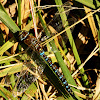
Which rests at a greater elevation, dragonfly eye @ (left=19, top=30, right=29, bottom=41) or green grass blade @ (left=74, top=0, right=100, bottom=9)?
dragonfly eye @ (left=19, top=30, right=29, bottom=41)

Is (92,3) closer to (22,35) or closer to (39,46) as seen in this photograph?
(39,46)

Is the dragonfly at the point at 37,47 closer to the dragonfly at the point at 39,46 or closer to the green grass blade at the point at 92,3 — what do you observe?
the dragonfly at the point at 39,46

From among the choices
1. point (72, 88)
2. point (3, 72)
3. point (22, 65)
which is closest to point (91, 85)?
point (72, 88)

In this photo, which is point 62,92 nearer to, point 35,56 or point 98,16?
point 35,56

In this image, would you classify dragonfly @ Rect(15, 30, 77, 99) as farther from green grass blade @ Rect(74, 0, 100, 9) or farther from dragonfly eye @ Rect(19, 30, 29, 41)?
green grass blade @ Rect(74, 0, 100, 9)

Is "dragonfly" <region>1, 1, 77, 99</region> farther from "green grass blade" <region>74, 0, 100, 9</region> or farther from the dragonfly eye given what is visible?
"green grass blade" <region>74, 0, 100, 9</region>

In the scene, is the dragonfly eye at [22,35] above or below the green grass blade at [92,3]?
above

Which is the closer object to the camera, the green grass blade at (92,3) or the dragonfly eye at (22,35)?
the dragonfly eye at (22,35)

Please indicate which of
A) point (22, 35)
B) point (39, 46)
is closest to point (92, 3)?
point (39, 46)

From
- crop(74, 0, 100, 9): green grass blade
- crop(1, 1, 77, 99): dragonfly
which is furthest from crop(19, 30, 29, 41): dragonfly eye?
crop(74, 0, 100, 9): green grass blade

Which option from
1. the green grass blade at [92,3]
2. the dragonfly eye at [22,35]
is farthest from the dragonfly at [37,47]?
the green grass blade at [92,3]

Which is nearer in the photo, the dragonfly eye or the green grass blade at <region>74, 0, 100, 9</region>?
the dragonfly eye
